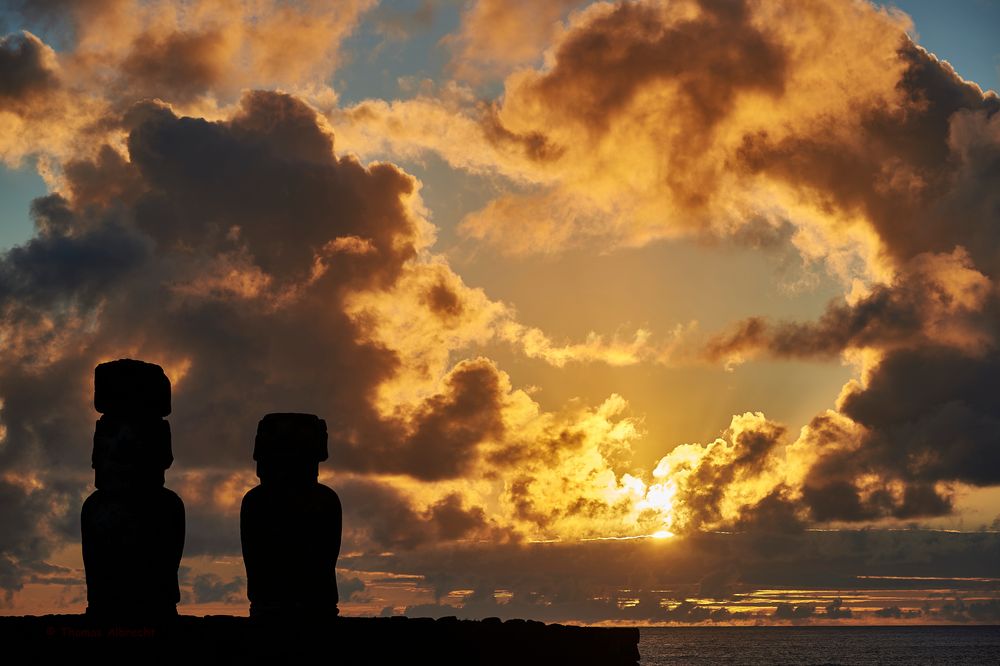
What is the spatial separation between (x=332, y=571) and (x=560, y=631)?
192 inches

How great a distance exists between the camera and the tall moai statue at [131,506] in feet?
55.7

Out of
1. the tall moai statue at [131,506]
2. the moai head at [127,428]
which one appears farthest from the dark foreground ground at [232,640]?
the moai head at [127,428]

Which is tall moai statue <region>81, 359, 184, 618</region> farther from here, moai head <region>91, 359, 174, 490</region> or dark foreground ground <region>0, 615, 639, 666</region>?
dark foreground ground <region>0, 615, 639, 666</region>

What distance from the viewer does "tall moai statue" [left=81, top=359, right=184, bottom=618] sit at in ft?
55.7

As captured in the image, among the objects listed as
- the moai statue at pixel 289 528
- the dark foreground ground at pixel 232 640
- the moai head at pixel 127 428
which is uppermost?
the moai head at pixel 127 428

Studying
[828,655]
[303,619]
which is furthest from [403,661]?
[828,655]

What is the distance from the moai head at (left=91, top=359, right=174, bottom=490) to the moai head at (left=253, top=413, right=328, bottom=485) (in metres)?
1.42

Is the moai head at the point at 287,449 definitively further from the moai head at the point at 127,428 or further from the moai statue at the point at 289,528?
the moai head at the point at 127,428

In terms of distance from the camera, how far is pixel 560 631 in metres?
21.3

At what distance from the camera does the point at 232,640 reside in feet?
53.3

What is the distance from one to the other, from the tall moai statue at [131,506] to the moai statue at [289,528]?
1061 mm

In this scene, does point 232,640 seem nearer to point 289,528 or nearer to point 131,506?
point 289,528

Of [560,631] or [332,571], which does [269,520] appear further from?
[560,631]

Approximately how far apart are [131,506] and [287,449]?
2.24 m
